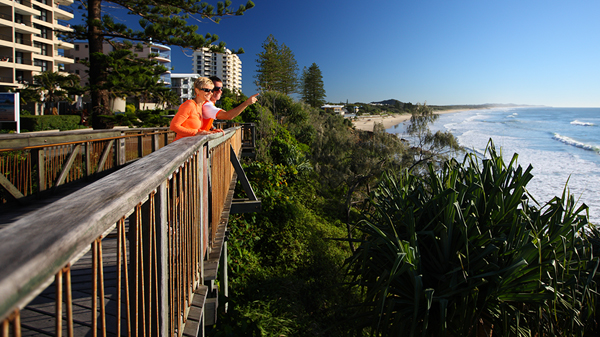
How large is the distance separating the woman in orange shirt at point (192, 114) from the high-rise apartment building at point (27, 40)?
37723mm

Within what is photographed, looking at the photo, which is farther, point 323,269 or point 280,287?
point 323,269

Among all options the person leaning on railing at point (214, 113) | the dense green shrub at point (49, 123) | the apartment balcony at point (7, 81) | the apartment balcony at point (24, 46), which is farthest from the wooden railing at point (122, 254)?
the apartment balcony at point (24, 46)

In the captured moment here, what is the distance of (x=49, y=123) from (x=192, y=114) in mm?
29639

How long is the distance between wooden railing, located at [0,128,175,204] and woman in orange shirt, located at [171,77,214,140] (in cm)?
235

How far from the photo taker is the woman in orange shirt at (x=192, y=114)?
2.98m

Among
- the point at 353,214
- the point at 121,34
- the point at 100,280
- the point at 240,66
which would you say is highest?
the point at 240,66

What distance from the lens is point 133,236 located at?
3.56ft

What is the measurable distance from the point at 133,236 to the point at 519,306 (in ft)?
12.0

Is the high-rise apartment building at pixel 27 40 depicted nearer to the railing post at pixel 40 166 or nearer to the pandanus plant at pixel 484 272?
the railing post at pixel 40 166

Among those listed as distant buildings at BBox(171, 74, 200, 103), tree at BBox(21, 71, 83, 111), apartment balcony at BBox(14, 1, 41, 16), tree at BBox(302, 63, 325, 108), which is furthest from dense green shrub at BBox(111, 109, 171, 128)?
distant buildings at BBox(171, 74, 200, 103)

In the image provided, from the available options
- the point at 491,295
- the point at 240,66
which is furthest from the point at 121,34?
the point at 240,66

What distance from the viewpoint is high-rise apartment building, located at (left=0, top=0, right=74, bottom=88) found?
36.4 metres

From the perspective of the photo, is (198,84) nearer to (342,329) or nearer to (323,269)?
(342,329)

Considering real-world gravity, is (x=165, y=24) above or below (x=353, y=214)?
above
